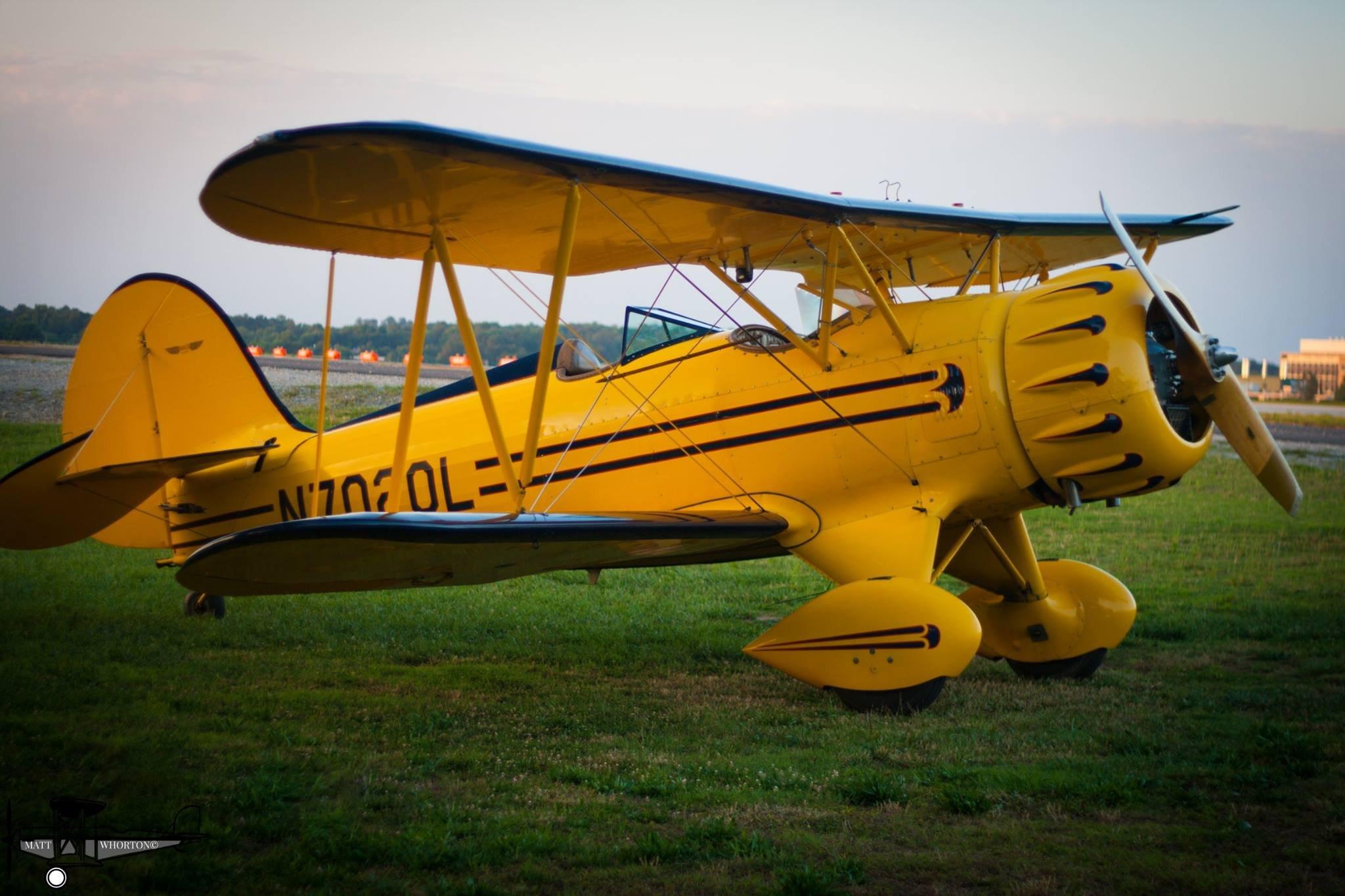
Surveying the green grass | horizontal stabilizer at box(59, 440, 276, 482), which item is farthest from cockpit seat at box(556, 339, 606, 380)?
the green grass

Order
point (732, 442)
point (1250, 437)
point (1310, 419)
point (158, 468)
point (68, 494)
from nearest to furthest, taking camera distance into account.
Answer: point (1250, 437), point (732, 442), point (68, 494), point (158, 468), point (1310, 419)

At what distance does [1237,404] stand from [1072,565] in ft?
5.69

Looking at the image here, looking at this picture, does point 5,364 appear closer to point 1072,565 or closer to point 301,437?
A: point 301,437

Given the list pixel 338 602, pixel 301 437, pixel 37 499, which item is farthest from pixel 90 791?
pixel 338 602

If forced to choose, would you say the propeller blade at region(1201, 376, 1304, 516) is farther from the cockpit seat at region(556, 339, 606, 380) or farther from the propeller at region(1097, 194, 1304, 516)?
the cockpit seat at region(556, 339, 606, 380)

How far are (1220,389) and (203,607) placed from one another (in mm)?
7595

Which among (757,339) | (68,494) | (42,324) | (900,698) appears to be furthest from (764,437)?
(42,324)

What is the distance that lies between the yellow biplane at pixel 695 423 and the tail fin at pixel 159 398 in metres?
0.02

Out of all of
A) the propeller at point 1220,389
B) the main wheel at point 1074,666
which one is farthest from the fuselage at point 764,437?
the main wheel at point 1074,666

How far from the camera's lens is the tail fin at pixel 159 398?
8398 mm

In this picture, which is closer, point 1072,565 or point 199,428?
point 1072,565

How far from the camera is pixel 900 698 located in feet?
20.2

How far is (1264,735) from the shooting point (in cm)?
Answer: 561

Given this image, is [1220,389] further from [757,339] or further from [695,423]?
[695,423]
